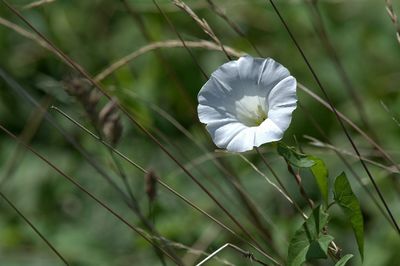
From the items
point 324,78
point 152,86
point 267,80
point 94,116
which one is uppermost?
point 94,116

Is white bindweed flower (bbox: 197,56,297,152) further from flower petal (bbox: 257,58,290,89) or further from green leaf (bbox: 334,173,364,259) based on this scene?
green leaf (bbox: 334,173,364,259)

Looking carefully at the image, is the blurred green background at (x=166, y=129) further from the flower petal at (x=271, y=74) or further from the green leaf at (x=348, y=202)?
the flower petal at (x=271, y=74)

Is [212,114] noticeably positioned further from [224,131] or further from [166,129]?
[166,129]

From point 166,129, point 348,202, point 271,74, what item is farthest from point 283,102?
point 166,129

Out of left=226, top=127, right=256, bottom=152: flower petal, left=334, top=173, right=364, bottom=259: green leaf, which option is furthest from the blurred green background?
left=226, top=127, right=256, bottom=152: flower petal

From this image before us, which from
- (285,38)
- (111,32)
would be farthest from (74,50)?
(285,38)

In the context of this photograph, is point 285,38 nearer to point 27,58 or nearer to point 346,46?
point 346,46
